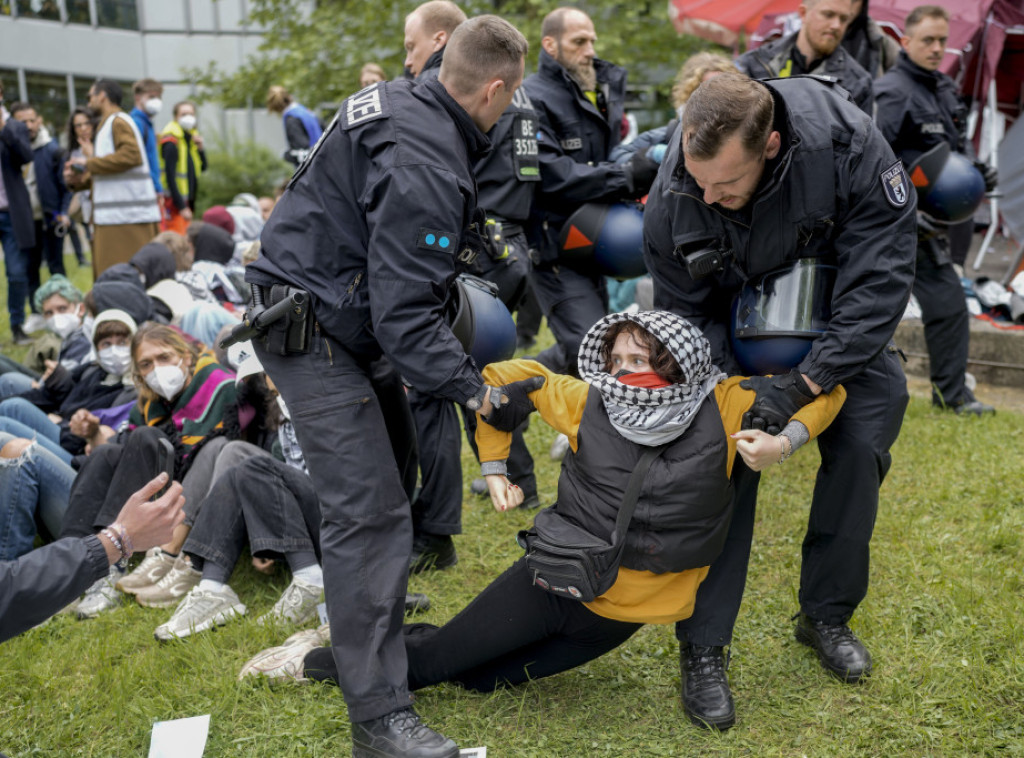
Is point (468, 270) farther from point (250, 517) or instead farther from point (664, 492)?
point (664, 492)

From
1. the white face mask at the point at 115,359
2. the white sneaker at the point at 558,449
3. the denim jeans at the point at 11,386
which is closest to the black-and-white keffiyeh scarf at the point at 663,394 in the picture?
the white sneaker at the point at 558,449

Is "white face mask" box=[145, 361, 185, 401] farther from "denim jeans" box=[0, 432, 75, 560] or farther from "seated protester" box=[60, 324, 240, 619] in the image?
"denim jeans" box=[0, 432, 75, 560]

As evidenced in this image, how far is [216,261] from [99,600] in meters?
3.96

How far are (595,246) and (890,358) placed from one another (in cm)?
189

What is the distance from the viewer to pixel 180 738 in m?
2.91

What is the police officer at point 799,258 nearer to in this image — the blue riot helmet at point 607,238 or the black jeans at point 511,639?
the black jeans at point 511,639

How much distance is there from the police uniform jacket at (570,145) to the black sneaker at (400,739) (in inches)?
105

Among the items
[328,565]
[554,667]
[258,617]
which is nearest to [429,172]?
[328,565]

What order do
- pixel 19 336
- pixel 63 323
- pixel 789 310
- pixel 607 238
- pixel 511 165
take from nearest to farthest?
pixel 789 310, pixel 511 165, pixel 607 238, pixel 63 323, pixel 19 336

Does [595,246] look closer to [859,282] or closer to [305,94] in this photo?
[859,282]

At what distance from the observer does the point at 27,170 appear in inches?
400

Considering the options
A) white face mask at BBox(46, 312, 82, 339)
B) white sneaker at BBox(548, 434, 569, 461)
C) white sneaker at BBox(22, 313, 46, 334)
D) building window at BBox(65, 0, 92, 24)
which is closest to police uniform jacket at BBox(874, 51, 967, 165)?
white sneaker at BBox(548, 434, 569, 461)

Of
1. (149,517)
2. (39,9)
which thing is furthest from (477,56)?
(39,9)

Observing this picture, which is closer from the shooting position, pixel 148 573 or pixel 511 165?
pixel 148 573
